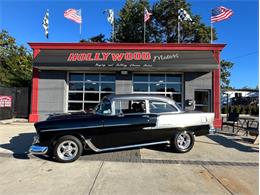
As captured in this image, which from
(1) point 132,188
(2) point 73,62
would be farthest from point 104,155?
(2) point 73,62

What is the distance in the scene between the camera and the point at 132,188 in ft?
15.4

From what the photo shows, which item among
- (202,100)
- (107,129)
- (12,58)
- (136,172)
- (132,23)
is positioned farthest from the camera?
(132,23)

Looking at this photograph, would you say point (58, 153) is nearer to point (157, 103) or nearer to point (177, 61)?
point (157, 103)

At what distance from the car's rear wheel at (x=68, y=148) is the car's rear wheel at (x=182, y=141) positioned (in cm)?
277

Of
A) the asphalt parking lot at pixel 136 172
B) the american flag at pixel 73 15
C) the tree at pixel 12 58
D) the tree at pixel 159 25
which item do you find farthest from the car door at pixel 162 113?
the tree at pixel 159 25

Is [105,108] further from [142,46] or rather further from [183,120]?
[142,46]

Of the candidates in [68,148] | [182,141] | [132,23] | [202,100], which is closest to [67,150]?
[68,148]

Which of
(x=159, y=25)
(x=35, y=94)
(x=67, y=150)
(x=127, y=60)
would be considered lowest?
(x=67, y=150)

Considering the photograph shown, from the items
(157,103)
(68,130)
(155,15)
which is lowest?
(68,130)

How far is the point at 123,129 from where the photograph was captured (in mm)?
6930

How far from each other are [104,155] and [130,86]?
843cm

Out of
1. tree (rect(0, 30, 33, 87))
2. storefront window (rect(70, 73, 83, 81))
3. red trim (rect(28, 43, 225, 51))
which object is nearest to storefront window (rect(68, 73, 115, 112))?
storefront window (rect(70, 73, 83, 81))

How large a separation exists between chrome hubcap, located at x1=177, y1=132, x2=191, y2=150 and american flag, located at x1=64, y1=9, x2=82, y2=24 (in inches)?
504

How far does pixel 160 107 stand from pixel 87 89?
8961mm
